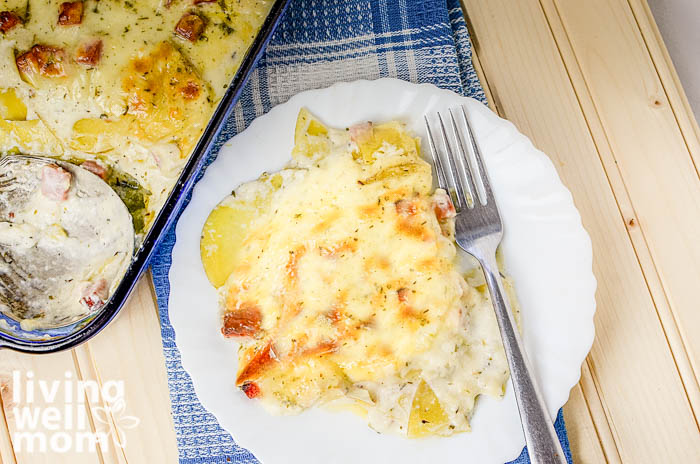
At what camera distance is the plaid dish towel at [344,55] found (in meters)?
1.69

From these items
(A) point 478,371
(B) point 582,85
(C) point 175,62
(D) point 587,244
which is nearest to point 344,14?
(C) point 175,62

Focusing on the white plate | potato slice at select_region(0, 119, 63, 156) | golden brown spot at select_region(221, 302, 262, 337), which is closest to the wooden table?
the white plate

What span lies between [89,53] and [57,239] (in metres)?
0.44

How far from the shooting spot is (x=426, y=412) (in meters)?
1.51

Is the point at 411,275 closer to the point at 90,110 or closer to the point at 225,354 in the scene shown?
the point at 225,354

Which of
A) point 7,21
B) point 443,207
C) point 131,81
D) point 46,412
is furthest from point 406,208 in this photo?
point 46,412

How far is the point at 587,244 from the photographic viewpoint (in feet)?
4.99

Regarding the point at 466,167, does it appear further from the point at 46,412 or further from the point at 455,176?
the point at 46,412

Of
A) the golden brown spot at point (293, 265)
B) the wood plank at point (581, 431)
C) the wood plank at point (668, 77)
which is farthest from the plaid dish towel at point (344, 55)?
the wood plank at point (581, 431)

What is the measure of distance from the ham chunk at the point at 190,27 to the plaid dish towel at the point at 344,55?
30cm

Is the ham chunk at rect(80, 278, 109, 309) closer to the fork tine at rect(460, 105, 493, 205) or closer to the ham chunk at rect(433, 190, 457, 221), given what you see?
the ham chunk at rect(433, 190, 457, 221)

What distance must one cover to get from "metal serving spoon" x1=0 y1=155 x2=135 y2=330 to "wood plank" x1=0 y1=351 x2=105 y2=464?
312mm

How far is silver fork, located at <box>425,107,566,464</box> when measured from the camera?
1.47m

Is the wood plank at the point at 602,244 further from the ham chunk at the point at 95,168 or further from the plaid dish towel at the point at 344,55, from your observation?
the ham chunk at the point at 95,168
